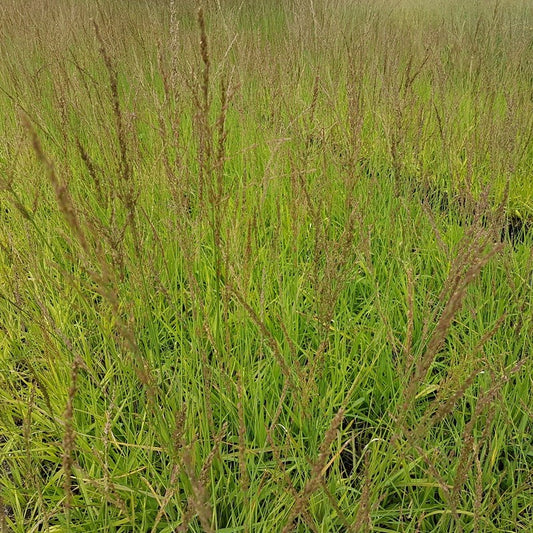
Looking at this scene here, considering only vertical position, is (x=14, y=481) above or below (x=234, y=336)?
below

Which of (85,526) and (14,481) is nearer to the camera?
(85,526)

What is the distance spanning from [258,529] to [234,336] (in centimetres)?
56

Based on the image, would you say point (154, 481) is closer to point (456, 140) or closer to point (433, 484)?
point (433, 484)

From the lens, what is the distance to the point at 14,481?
3.85ft

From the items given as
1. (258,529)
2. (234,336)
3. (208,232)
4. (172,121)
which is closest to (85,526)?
(258,529)

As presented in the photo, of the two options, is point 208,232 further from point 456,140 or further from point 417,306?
point 456,140

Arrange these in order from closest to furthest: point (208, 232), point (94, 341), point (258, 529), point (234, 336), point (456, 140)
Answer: point (258, 529), point (234, 336), point (94, 341), point (208, 232), point (456, 140)

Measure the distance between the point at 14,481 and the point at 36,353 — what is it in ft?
1.35

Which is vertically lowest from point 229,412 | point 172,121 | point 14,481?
point 14,481

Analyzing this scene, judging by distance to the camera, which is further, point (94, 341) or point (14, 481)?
point (94, 341)

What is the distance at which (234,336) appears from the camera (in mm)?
1383

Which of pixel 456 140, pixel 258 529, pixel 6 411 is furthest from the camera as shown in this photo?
pixel 456 140

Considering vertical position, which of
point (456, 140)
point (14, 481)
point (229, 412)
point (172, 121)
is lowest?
point (14, 481)

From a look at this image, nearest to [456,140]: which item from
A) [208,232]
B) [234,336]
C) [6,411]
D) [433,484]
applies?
[208,232]
